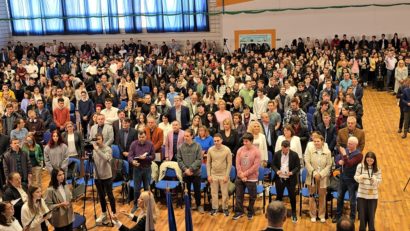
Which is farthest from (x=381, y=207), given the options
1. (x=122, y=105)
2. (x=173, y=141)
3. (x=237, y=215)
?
(x=122, y=105)

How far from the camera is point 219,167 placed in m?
7.04

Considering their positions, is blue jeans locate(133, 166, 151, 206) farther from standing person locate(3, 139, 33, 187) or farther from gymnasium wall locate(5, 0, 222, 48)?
gymnasium wall locate(5, 0, 222, 48)

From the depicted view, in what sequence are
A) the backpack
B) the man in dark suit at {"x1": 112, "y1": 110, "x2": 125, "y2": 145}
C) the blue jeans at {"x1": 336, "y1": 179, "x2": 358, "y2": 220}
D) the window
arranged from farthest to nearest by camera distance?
the window
the man in dark suit at {"x1": 112, "y1": 110, "x2": 125, "y2": 145}
the backpack
the blue jeans at {"x1": 336, "y1": 179, "x2": 358, "y2": 220}

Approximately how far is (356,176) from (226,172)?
189 centimetres

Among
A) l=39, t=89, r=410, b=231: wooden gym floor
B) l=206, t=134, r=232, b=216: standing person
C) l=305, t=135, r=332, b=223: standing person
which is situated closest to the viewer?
l=305, t=135, r=332, b=223: standing person

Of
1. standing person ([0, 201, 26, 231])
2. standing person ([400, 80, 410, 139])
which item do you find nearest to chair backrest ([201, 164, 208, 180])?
standing person ([0, 201, 26, 231])

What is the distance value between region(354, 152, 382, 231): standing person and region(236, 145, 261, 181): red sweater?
1419mm

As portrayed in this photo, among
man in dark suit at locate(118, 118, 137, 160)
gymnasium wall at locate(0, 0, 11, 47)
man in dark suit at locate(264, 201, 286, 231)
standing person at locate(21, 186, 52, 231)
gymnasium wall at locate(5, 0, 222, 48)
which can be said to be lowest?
standing person at locate(21, 186, 52, 231)

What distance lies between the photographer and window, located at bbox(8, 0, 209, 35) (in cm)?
2073

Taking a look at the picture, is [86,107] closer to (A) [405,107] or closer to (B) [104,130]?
(B) [104,130]

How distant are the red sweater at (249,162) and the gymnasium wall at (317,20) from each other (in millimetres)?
13470

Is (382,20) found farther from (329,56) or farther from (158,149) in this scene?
(158,149)

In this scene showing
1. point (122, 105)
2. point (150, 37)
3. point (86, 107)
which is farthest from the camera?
point (150, 37)

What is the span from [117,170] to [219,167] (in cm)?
165
